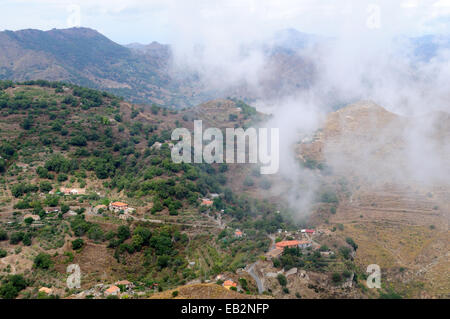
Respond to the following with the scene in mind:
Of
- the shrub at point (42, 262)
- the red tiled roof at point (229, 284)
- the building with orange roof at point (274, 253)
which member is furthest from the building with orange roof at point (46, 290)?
the building with orange roof at point (274, 253)

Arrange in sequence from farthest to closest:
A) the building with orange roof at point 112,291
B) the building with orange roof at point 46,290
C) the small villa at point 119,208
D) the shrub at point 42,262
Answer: the small villa at point 119,208
the shrub at point 42,262
the building with orange roof at point 46,290
the building with orange roof at point 112,291

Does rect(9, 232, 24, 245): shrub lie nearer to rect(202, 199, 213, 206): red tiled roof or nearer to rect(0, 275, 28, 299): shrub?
rect(0, 275, 28, 299): shrub

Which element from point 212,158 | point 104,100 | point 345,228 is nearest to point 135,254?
point 345,228

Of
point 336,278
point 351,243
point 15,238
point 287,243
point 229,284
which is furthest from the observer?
point 351,243

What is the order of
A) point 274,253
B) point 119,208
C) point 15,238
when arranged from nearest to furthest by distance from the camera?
point 15,238 → point 274,253 → point 119,208

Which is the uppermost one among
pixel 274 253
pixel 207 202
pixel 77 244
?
pixel 207 202

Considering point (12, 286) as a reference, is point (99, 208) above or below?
above

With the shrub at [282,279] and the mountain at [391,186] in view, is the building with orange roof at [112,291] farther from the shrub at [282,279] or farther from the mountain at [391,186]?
the mountain at [391,186]

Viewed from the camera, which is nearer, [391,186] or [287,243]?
[287,243]

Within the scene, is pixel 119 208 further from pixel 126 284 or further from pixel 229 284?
pixel 229 284

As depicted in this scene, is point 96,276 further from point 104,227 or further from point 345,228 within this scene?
point 345,228

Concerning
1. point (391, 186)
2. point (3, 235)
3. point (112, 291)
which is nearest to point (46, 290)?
point (112, 291)
